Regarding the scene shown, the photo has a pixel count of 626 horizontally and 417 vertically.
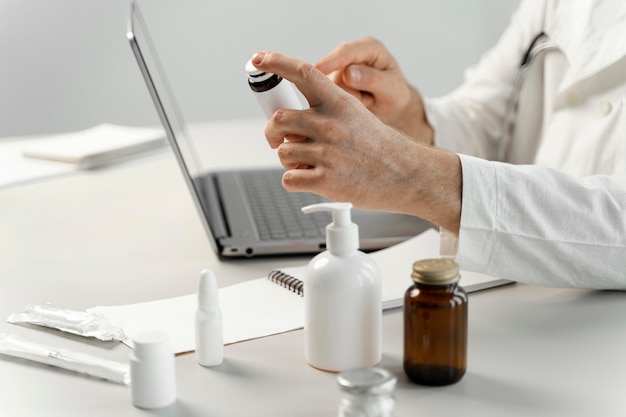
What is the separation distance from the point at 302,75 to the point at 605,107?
2.10 ft

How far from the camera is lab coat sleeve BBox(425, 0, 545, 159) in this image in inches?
69.5

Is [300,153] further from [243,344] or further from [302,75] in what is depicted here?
[243,344]

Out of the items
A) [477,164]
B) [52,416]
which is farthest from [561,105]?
[52,416]

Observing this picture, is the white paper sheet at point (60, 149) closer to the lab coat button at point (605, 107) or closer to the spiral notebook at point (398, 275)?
the spiral notebook at point (398, 275)

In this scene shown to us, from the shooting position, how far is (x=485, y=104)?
184 centimetres

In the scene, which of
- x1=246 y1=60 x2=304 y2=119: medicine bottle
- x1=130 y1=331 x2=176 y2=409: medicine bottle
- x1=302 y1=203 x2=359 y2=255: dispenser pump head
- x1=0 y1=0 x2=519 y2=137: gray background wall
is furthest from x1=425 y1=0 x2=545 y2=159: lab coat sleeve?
x1=0 y1=0 x2=519 y2=137: gray background wall

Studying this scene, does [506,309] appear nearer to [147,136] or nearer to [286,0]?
[147,136]

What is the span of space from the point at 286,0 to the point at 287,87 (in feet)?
9.91

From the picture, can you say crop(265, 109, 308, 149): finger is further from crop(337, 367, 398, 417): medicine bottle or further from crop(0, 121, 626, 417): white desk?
crop(337, 367, 398, 417): medicine bottle

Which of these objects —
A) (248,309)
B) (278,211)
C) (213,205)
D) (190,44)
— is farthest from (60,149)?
(190,44)

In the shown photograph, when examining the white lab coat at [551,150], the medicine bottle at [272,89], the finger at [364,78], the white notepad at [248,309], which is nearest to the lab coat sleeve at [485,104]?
the white lab coat at [551,150]

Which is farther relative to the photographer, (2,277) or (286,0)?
(286,0)

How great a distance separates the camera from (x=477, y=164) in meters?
1.07

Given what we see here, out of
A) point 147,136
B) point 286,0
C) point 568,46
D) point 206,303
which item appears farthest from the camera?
point 286,0
